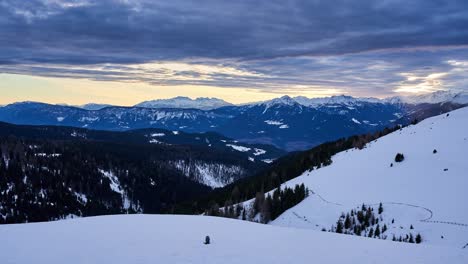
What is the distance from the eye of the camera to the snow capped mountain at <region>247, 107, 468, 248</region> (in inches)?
1629

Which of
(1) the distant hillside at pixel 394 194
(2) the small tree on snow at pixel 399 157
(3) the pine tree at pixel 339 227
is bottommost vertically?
(3) the pine tree at pixel 339 227

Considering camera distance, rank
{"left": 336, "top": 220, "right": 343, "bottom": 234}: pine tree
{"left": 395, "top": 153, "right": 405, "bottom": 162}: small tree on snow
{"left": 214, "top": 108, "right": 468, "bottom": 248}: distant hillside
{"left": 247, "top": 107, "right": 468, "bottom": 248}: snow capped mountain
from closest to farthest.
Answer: {"left": 247, "top": 107, "right": 468, "bottom": 248}: snow capped mountain, {"left": 214, "top": 108, "right": 468, "bottom": 248}: distant hillside, {"left": 336, "top": 220, "right": 343, "bottom": 234}: pine tree, {"left": 395, "top": 153, "right": 405, "bottom": 162}: small tree on snow

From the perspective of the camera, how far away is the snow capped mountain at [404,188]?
41.4 meters

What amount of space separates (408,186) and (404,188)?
3.07ft

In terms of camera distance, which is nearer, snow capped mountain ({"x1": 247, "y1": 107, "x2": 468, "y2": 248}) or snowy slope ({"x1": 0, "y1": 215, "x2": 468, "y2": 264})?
snowy slope ({"x1": 0, "y1": 215, "x2": 468, "y2": 264})

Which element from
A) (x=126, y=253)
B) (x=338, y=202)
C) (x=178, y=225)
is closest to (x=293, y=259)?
(x=126, y=253)

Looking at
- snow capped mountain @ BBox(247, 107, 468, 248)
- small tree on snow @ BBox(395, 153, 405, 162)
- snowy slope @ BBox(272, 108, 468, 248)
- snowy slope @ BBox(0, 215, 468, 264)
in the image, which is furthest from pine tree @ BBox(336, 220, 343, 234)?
snowy slope @ BBox(0, 215, 468, 264)

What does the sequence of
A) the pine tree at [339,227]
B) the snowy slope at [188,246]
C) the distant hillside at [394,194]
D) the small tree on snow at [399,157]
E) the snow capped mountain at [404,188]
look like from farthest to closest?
1. the small tree on snow at [399,157]
2. the pine tree at [339,227]
3. the distant hillside at [394,194]
4. the snow capped mountain at [404,188]
5. the snowy slope at [188,246]

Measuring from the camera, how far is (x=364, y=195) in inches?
2197

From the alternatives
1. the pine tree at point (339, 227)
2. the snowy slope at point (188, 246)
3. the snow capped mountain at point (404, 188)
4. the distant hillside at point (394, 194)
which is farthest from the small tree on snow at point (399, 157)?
the snowy slope at point (188, 246)

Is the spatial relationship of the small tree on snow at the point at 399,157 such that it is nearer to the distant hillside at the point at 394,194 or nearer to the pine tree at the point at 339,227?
the distant hillside at the point at 394,194

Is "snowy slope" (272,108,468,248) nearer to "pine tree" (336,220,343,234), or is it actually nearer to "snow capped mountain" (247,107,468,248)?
"snow capped mountain" (247,107,468,248)

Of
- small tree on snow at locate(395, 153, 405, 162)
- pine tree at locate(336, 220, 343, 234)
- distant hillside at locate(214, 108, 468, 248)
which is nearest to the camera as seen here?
distant hillside at locate(214, 108, 468, 248)

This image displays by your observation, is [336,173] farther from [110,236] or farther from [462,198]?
[110,236]
